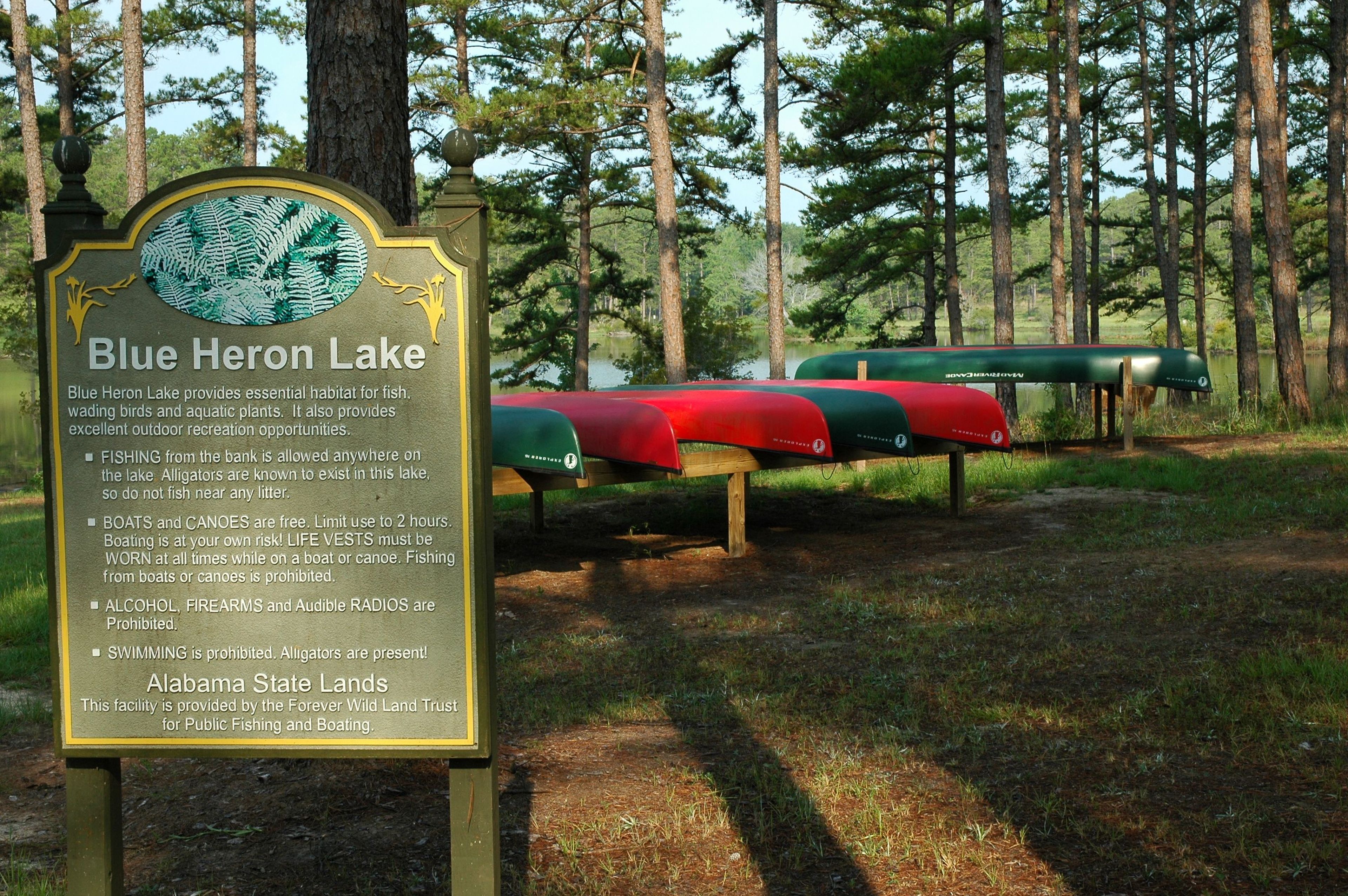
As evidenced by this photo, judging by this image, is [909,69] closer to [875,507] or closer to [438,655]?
[875,507]

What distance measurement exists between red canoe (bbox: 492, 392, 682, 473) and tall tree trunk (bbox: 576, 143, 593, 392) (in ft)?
58.4

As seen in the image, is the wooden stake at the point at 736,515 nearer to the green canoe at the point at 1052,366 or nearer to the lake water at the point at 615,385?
the green canoe at the point at 1052,366

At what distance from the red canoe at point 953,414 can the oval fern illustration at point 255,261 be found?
818 cm

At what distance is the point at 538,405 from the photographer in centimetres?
983

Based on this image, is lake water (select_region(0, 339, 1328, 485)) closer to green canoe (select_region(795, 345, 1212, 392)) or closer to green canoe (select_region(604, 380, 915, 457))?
green canoe (select_region(795, 345, 1212, 392))

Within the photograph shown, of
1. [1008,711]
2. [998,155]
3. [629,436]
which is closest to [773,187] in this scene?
[998,155]

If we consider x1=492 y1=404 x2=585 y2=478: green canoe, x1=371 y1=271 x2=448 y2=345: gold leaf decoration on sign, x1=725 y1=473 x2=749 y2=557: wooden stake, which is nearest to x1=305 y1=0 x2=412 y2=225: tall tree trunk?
x1=371 y1=271 x2=448 y2=345: gold leaf decoration on sign

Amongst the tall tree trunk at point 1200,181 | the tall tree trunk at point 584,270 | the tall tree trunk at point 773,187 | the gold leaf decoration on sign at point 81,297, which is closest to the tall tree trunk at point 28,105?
the tall tree trunk at point 584,270

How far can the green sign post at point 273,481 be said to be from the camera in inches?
111

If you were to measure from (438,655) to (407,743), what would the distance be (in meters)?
0.23

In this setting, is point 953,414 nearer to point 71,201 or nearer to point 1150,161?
point 71,201

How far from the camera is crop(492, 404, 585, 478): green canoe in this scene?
834 cm

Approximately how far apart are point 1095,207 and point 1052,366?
59.5 ft

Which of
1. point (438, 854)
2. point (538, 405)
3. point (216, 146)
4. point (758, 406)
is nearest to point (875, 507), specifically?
point (758, 406)
